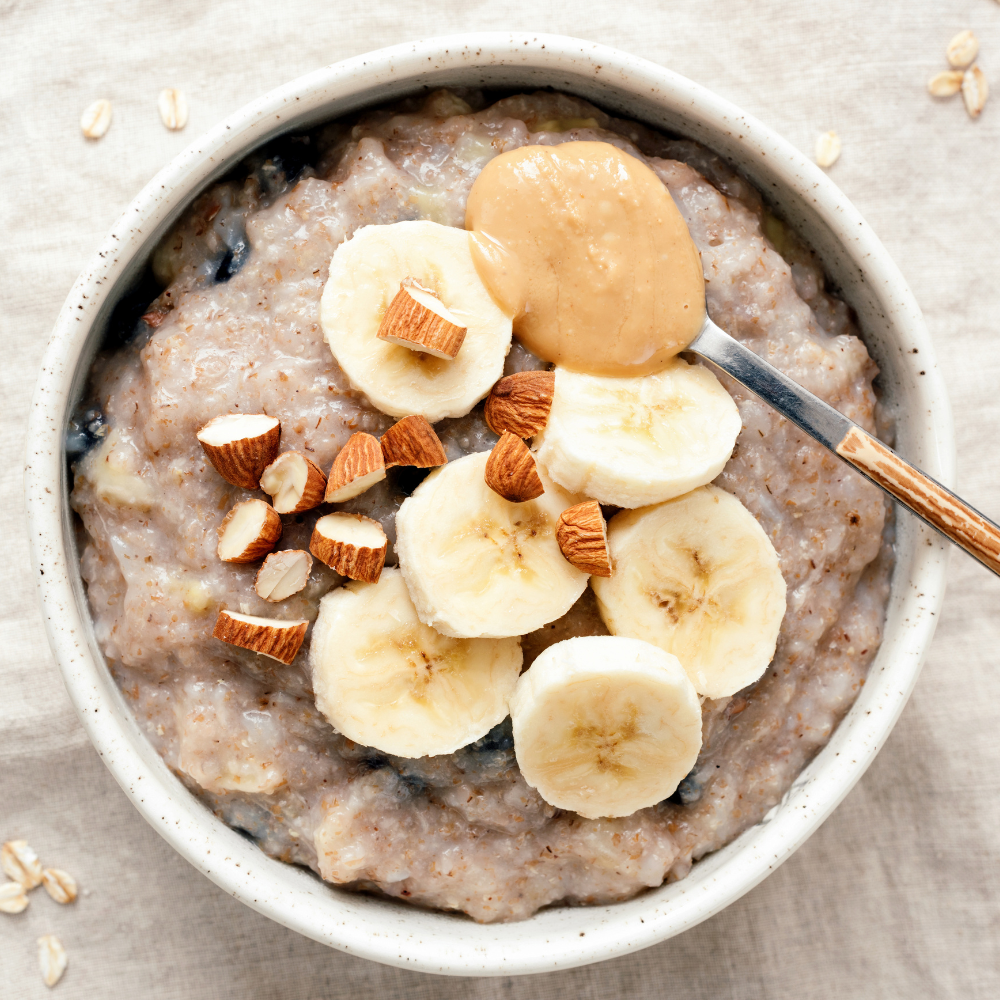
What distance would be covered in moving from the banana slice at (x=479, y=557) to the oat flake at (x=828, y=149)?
1278 millimetres

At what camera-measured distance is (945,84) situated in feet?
7.96

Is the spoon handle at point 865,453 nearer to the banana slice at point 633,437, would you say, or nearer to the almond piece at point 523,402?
the banana slice at point 633,437

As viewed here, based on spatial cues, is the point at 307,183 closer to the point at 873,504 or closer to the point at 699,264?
the point at 699,264

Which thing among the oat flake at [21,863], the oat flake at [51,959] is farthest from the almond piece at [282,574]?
the oat flake at [51,959]

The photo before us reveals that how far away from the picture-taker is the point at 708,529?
5.94 feet

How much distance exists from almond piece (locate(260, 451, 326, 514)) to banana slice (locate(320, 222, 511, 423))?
18 centimetres

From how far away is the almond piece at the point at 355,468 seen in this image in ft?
5.50

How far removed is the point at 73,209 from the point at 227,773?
144 centimetres

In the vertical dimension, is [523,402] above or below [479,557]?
above

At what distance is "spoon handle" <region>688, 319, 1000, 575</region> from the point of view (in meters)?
1.82

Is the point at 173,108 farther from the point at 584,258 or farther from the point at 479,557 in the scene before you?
the point at 479,557

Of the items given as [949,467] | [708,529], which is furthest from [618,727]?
[949,467]

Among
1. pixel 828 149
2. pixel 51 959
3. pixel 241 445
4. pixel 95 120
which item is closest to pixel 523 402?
pixel 241 445

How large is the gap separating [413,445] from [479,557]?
242 mm
